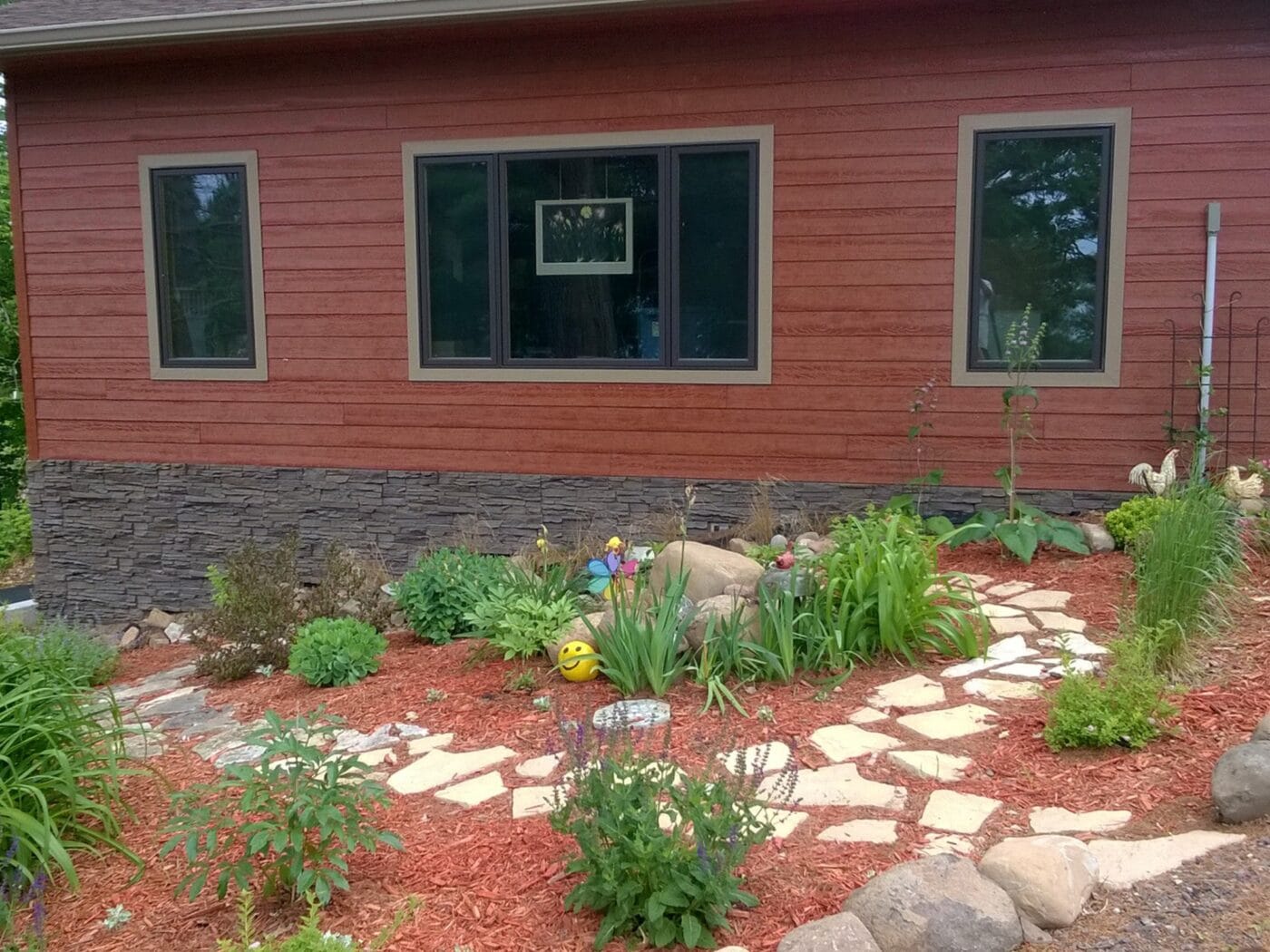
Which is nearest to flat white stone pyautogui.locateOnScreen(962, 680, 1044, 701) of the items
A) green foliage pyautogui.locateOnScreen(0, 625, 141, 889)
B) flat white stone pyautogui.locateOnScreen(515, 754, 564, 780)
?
flat white stone pyautogui.locateOnScreen(515, 754, 564, 780)

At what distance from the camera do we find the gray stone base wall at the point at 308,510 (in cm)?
661

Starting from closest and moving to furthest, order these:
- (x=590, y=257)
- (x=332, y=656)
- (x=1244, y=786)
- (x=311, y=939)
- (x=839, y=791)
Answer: (x=311, y=939), (x=1244, y=786), (x=839, y=791), (x=332, y=656), (x=590, y=257)

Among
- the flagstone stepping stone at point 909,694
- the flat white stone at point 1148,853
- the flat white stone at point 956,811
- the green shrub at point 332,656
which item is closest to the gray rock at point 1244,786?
the flat white stone at point 1148,853

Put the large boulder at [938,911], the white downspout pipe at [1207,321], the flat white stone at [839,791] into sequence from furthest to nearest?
1. the white downspout pipe at [1207,321]
2. the flat white stone at [839,791]
3. the large boulder at [938,911]

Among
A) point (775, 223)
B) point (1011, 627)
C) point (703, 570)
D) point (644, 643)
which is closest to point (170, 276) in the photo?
point (775, 223)

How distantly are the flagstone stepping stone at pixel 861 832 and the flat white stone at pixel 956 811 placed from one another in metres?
0.11

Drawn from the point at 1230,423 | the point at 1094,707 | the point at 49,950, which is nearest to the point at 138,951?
the point at 49,950

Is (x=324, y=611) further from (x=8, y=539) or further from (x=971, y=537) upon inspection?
(x=8, y=539)

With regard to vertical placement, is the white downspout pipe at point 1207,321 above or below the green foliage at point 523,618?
above

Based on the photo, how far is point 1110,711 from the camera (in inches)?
130

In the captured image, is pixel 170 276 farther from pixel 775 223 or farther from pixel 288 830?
pixel 288 830

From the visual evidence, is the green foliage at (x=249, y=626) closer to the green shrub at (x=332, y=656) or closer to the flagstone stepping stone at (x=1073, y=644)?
the green shrub at (x=332, y=656)

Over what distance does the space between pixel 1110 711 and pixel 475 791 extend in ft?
6.72

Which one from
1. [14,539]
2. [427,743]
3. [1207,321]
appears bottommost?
[14,539]
